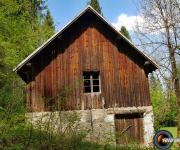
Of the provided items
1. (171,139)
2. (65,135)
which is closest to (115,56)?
(65,135)

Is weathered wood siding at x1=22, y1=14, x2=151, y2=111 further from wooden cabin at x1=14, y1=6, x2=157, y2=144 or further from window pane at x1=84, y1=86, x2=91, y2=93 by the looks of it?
window pane at x1=84, y1=86, x2=91, y2=93

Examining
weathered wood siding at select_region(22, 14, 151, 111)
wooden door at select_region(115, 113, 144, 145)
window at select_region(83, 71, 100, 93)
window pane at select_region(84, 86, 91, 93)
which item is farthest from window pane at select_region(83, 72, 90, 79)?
wooden door at select_region(115, 113, 144, 145)

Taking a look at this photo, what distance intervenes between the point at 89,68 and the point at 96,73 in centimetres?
62

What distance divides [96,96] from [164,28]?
251 inches

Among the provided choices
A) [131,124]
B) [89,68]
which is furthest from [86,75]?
[131,124]

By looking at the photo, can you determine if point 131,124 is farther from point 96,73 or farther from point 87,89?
point 96,73

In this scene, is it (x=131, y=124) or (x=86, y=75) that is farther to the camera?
(x=86, y=75)

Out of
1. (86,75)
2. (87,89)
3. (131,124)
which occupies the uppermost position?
(86,75)

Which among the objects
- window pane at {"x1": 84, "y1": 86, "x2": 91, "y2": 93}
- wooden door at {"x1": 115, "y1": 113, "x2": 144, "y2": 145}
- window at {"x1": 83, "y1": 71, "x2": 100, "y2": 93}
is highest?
window at {"x1": 83, "y1": 71, "x2": 100, "y2": 93}

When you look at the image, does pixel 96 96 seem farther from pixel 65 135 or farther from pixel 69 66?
pixel 65 135

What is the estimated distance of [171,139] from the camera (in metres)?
4.84

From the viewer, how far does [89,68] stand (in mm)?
19344

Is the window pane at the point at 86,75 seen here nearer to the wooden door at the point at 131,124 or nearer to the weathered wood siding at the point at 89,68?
the weathered wood siding at the point at 89,68

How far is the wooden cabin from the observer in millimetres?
18734
